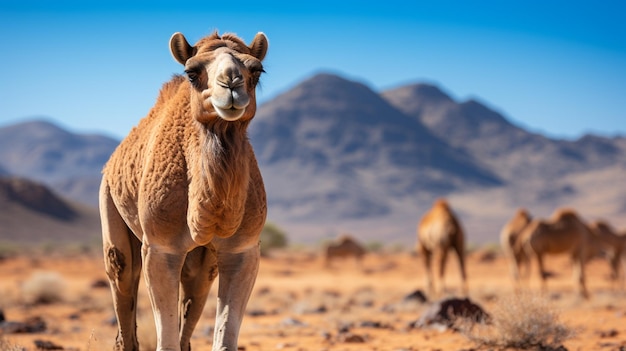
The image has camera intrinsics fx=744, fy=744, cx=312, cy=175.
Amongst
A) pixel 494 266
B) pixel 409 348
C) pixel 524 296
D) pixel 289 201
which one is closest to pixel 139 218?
pixel 409 348

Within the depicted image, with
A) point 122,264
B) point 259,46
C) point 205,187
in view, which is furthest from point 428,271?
point 205,187

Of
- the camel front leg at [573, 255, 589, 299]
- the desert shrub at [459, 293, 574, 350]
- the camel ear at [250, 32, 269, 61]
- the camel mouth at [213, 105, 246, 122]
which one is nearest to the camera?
the camel mouth at [213, 105, 246, 122]

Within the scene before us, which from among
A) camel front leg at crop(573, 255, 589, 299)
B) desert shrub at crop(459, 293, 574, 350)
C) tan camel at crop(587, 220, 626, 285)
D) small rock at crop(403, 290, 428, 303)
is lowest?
desert shrub at crop(459, 293, 574, 350)

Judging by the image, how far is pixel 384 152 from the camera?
178m

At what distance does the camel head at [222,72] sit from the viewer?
5047 millimetres

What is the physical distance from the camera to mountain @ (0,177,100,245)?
8269cm

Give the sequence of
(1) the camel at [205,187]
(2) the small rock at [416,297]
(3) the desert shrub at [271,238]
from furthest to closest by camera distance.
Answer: (3) the desert shrub at [271,238] < (2) the small rock at [416,297] < (1) the camel at [205,187]

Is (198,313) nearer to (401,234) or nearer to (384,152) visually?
(401,234)

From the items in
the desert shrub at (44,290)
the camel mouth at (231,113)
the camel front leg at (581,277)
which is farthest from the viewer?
the desert shrub at (44,290)

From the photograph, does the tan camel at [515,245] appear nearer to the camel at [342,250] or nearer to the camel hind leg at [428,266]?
the camel hind leg at [428,266]

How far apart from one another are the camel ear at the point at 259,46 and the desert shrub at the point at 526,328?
206 inches

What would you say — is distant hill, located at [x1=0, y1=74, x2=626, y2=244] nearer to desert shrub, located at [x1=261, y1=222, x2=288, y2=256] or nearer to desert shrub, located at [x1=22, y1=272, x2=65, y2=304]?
desert shrub, located at [x1=261, y1=222, x2=288, y2=256]

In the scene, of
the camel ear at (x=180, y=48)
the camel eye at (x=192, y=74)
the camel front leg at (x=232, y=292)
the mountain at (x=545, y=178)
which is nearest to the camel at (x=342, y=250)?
the camel front leg at (x=232, y=292)

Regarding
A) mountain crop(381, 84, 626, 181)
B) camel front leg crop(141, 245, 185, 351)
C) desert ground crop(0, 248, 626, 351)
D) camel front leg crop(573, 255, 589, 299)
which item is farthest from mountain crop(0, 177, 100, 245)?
mountain crop(381, 84, 626, 181)
